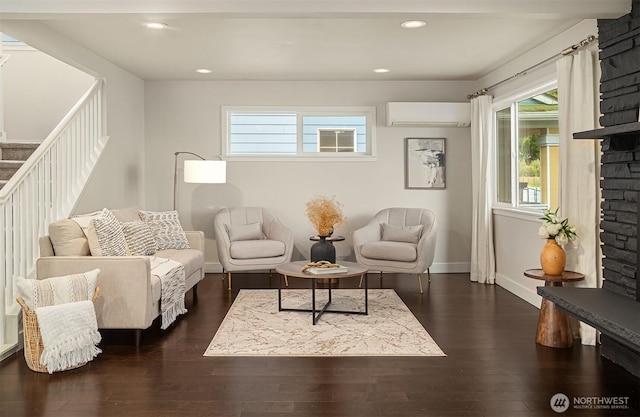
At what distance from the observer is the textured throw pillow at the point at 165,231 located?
18.3ft

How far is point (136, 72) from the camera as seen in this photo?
6.58 metres

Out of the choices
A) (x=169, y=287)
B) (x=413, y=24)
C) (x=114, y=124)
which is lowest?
(x=169, y=287)

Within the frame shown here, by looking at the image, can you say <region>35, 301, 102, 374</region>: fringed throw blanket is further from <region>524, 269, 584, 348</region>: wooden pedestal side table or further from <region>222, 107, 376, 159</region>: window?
<region>222, 107, 376, 159</region>: window

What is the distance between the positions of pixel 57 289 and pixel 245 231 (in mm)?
3083

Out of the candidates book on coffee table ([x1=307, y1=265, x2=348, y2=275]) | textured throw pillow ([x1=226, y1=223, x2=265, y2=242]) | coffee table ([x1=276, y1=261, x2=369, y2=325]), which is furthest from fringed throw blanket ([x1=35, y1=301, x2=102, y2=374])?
textured throw pillow ([x1=226, y1=223, x2=265, y2=242])

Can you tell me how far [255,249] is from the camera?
20.2 feet

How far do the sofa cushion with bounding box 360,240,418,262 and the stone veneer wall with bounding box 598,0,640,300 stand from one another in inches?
94.2

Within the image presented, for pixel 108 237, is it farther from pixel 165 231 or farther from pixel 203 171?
pixel 203 171

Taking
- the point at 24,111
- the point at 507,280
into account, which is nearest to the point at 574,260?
the point at 507,280

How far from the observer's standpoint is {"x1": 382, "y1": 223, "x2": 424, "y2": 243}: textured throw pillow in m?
6.41

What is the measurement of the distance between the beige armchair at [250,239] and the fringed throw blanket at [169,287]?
1.30 metres

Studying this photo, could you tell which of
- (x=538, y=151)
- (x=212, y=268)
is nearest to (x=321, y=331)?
(x=538, y=151)

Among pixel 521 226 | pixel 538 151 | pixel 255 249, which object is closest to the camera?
pixel 538 151

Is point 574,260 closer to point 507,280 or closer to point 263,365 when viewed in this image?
point 507,280
